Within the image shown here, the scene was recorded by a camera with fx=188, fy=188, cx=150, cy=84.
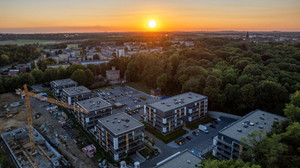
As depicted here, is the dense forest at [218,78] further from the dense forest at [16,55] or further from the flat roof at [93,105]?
the dense forest at [16,55]

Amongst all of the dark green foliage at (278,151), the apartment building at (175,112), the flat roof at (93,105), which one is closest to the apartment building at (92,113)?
the flat roof at (93,105)

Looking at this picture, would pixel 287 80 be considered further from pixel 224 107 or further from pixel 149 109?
pixel 149 109

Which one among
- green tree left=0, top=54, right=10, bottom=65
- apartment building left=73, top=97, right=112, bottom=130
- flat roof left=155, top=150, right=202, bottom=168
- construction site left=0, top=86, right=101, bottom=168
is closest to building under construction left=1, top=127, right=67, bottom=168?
→ construction site left=0, top=86, right=101, bottom=168

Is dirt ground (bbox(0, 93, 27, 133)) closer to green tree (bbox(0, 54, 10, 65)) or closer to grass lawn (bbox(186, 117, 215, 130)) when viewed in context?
grass lawn (bbox(186, 117, 215, 130))

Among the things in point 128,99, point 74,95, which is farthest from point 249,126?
point 74,95

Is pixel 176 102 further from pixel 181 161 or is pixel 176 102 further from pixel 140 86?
pixel 140 86

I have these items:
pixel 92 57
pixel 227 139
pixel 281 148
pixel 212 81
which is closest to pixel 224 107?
pixel 212 81
